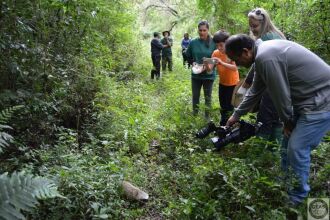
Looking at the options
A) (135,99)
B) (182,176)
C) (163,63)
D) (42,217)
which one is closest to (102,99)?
(135,99)

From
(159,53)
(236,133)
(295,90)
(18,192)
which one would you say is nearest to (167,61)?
(159,53)

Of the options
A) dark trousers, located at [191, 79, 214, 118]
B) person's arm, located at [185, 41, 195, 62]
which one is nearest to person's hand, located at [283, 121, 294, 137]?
dark trousers, located at [191, 79, 214, 118]

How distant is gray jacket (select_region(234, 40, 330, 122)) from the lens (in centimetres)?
311

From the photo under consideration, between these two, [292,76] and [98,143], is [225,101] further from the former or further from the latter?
[292,76]

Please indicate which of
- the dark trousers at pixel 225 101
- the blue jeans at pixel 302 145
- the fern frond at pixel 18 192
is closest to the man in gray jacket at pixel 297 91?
the blue jeans at pixel 302 145

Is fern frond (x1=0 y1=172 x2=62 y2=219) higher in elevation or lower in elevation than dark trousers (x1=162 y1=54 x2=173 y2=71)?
lower

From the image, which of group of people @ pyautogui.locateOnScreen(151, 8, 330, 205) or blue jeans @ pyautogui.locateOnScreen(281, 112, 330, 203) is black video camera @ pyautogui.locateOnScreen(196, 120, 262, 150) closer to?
group of people @ pyautogui.locateOnScreen(151, 8, 330, 205)

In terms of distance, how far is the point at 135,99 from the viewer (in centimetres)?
806

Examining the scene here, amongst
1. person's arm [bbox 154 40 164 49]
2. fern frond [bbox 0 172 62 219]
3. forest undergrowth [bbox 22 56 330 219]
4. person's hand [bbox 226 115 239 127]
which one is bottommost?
forest undergrowth [bbox 22 56 330 219]

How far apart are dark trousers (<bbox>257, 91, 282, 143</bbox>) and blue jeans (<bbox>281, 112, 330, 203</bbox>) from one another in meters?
1.00

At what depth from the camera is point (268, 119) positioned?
4.39 meters

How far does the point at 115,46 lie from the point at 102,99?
487 centimetres

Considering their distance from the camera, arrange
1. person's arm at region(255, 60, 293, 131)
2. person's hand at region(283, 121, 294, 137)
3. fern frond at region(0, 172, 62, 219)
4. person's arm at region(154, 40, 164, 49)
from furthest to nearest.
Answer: person's arm at region(154, 40, 164, 49) → person's hand at region(283, 121, 294, 137) → person's arm at region(255, 60, 293, 131) → fern frond at region(0, 172, 62, 219)

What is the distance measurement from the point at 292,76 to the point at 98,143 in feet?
11.0
